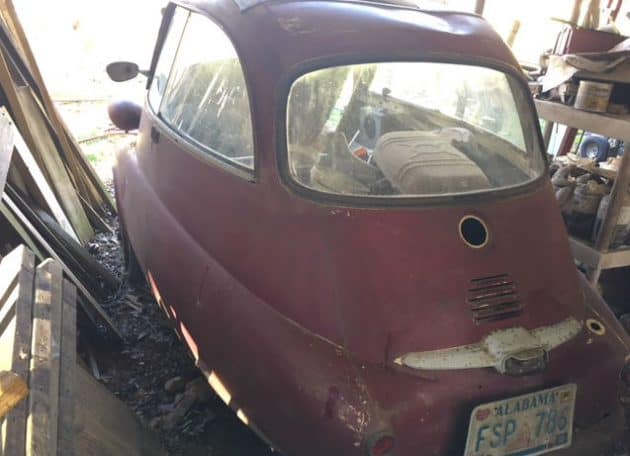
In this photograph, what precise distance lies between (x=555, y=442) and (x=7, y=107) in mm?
3753

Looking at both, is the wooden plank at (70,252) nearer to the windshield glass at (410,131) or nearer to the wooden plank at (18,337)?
the wooden plank at (18,337)

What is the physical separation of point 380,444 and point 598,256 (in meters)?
2.11

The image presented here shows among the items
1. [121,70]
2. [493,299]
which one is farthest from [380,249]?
[121,70]

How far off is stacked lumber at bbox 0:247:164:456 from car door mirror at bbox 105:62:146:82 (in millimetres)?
1554

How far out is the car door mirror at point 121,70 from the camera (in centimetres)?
315

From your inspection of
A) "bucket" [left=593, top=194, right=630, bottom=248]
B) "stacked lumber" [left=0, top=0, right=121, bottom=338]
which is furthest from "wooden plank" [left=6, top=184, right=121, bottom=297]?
"bucket" [left=593, top=194, right=630, bottom=248]

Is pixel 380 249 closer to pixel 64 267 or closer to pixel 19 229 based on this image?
pixel 64 267

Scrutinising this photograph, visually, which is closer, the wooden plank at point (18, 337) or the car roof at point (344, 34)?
the wooden plank at point (18, 337)

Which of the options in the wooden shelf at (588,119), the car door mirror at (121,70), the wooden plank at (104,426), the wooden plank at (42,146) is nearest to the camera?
the wooden plank at (104,426)

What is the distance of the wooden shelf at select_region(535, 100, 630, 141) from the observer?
113 inches

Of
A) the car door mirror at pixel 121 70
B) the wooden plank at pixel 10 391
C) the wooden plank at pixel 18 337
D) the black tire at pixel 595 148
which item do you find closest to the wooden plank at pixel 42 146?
the car door mirror at pixel 121 70

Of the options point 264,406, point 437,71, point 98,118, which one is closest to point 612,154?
point 437,71

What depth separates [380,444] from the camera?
1592 millimetres

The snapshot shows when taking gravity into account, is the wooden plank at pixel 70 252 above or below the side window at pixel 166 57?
below
